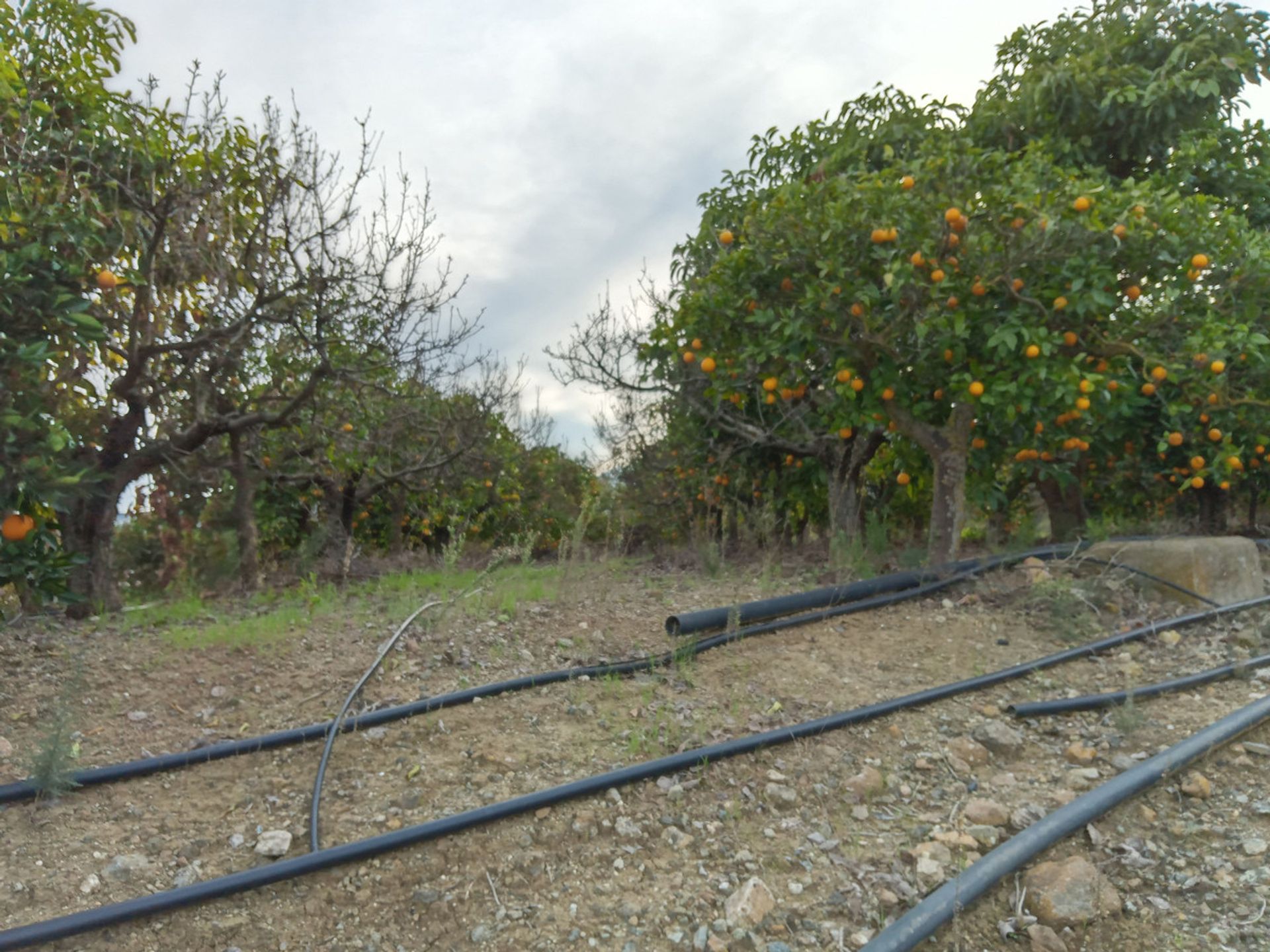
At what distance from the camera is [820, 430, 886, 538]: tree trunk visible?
22.7 feet

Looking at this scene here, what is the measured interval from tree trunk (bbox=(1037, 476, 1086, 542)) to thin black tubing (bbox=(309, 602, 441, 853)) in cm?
567

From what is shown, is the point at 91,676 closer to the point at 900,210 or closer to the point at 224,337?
the point at 224,337

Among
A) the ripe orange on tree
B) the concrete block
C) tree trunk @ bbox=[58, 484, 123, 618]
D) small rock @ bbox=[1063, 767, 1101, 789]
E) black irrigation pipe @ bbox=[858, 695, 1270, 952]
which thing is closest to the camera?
black irrigation pipe @ bbox=[858, 695, 1270, 952]

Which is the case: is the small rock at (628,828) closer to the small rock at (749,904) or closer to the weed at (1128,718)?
the small rock at (749,904)

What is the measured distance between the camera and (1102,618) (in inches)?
186

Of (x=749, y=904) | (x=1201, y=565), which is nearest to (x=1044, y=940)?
(x=749, y=904)

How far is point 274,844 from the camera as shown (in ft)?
8.03

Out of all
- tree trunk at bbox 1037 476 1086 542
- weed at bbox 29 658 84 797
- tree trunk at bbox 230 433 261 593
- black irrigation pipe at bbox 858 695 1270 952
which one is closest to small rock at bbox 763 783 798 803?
black irrigation pipe at bbox 858 695 1270 952

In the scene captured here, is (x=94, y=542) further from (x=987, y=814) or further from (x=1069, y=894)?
(x=1069, y=894)

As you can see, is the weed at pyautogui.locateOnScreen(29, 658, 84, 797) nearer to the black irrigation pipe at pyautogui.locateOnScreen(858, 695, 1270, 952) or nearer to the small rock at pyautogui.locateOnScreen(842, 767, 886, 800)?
the black irrigation pipe at pyautogui.locateOnScreen(858, 695, 1270, 952)

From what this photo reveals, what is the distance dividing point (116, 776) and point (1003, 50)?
7744 mm

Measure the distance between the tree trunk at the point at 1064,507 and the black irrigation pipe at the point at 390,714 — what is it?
12.4 ft

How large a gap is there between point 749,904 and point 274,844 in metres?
1.32

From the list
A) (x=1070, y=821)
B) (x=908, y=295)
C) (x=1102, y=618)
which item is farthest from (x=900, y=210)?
(x=1070, y=821)
